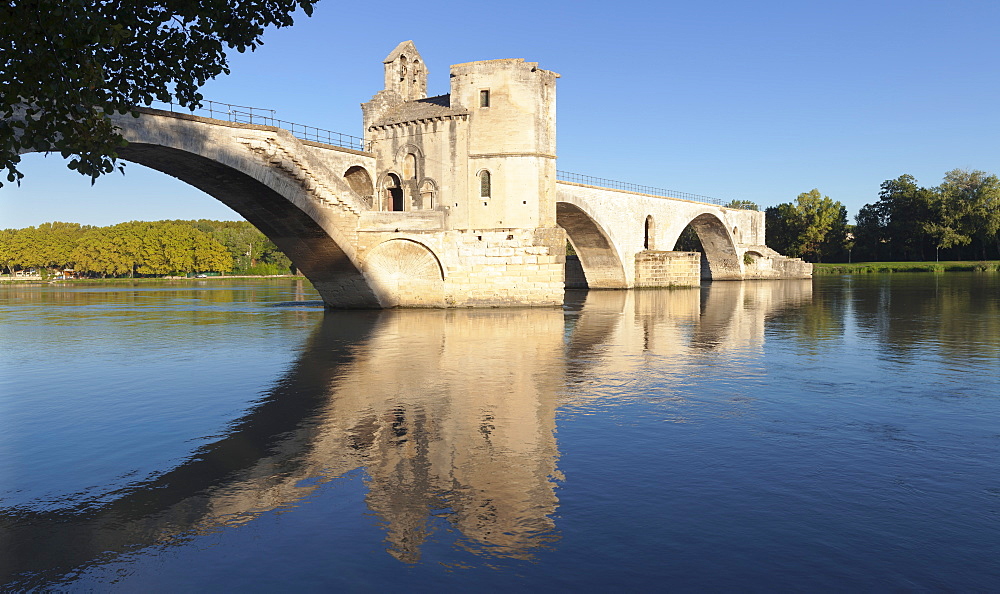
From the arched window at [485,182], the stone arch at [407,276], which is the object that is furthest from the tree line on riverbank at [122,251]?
the arched window at [485,182]

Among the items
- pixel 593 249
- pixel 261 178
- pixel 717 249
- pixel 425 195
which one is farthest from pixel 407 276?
pixel 717 249

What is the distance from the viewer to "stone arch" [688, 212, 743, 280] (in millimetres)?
72938

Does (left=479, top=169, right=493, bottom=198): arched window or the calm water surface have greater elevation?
(left=479, top=169, right=493, bottom=198): arched window

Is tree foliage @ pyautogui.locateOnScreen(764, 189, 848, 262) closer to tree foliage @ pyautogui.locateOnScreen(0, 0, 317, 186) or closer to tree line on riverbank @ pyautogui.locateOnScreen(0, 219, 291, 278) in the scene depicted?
tree line on riverbank @ pyautogui.locateOnScreen(0, 219, 291, 278)

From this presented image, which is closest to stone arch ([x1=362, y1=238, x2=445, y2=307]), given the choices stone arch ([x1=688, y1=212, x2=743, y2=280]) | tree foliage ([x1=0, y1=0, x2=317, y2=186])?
tree foliage ([x1=0, y1=0, x2=317, y2=186])

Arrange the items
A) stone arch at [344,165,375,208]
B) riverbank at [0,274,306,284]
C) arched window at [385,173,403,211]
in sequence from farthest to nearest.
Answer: riverbank at [0,274,306,284] < arched window at [385,173,403,211] < stone arch at [344,165,375,208]

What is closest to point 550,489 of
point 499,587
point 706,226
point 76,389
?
point 499,587

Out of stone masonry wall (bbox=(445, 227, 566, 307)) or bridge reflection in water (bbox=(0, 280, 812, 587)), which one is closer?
bridge reflection in water (bbox=(0, 280, 812, 587))

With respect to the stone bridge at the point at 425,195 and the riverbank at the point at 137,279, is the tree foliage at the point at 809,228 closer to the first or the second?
the riverbank at the point at 137,279

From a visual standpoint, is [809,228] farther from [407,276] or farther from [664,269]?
[407,276]

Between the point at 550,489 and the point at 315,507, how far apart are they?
2332 mm

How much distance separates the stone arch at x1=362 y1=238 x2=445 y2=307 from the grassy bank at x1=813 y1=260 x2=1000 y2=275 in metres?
76.3

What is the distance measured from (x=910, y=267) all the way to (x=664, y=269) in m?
55.2

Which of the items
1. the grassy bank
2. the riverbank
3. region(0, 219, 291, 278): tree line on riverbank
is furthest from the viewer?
region(0, 219, 291, 278): tree line on riverbank
